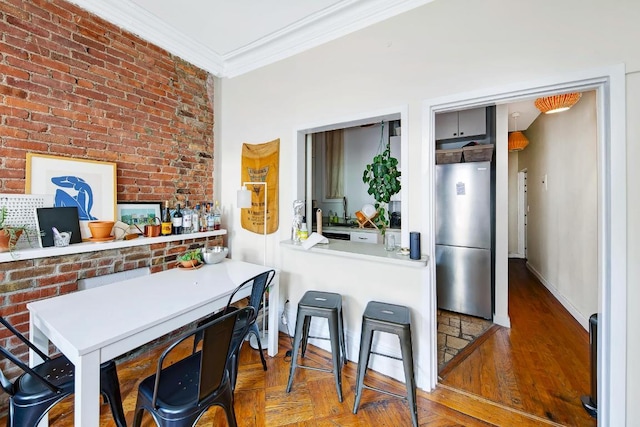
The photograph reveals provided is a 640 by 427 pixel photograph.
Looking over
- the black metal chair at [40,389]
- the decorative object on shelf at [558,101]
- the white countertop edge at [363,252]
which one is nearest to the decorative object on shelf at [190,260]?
the white countertop edge at [363,252]

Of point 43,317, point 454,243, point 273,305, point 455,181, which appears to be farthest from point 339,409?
point 455,181

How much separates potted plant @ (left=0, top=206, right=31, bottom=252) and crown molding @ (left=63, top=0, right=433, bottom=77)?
164cm

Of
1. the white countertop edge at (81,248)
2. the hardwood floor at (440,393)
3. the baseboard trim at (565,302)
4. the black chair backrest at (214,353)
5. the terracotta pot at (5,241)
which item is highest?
the terracotta pot at (5,241)

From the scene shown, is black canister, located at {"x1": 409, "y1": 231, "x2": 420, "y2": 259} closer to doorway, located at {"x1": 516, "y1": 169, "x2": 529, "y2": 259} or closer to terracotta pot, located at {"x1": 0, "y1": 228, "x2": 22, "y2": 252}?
terracotta pot, located at {"x1": 0, "y1": 228, "x2": 22, "y2": 252}

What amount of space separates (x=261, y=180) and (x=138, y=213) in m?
1.16

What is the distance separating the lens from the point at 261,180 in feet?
9.23

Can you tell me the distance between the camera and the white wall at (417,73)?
1.43 m

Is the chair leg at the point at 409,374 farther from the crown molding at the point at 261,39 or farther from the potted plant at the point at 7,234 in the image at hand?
the potted plant at the point at 7,234

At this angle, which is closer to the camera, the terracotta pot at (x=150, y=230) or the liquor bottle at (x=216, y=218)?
the terracotta pot at (x=150, y=230)

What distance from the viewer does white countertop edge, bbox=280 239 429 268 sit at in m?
1.89

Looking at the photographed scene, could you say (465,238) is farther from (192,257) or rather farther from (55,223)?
(55,223)

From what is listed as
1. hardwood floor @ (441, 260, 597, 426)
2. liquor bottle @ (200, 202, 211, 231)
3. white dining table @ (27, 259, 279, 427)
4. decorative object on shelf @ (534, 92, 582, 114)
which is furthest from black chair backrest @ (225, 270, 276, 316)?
decorative object on shelf @ (534, 92, 582, 114)

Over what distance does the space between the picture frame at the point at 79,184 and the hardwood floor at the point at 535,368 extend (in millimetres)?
3027

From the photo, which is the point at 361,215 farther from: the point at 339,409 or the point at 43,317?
the point at 43,317
